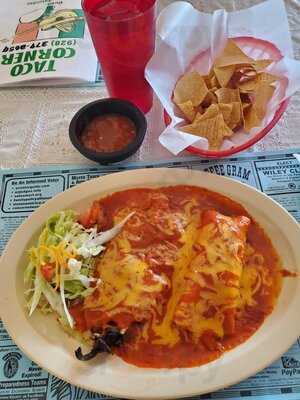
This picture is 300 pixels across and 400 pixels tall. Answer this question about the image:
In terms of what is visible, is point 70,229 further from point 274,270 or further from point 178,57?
point 178,57

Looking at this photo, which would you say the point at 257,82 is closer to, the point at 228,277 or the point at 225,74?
the point at 225,74

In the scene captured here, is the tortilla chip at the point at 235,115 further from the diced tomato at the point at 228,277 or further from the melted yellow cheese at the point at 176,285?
the diced tomato at the point at 228,277

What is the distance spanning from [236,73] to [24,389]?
1.00m

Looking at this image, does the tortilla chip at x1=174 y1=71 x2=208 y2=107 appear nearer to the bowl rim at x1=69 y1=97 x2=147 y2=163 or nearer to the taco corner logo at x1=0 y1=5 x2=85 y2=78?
the bowl rim at x1=69 y1=97 x2=147 y2=163

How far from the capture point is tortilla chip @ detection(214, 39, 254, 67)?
51.8 inches

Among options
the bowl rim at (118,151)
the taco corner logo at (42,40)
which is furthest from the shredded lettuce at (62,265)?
the taco corner logo at (42,40)

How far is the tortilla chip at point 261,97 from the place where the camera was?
1276mm

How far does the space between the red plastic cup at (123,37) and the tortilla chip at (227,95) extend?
0.75 feet

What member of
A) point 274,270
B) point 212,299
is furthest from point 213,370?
point 274,270

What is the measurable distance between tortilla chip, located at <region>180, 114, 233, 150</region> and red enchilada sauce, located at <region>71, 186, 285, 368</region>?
0.57ft

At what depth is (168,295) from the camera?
3.22 feet

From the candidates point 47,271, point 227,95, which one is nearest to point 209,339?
point 47,271

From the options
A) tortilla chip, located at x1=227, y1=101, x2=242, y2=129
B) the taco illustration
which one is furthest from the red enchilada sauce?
the taco illustration

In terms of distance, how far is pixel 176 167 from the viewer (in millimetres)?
1301
